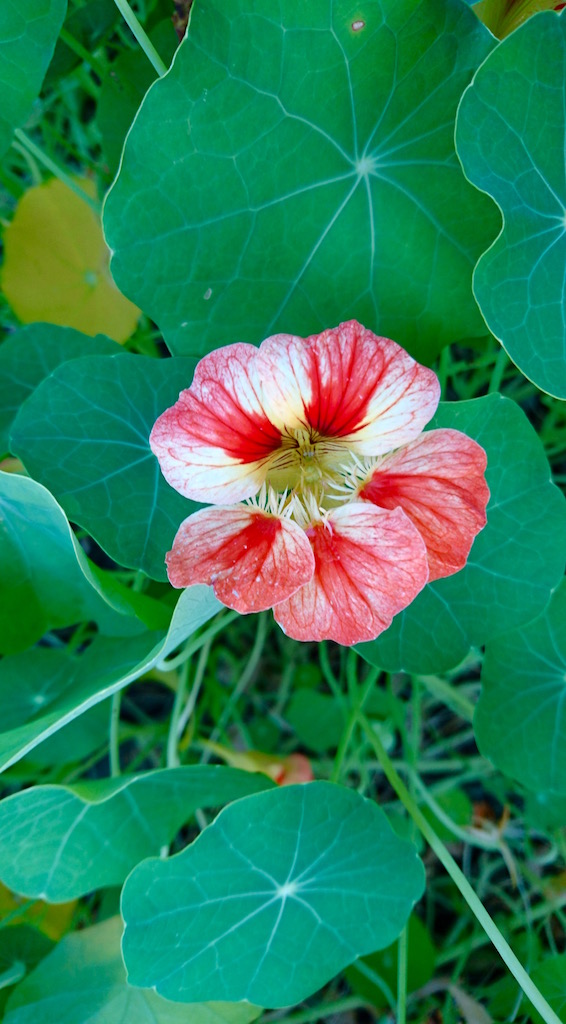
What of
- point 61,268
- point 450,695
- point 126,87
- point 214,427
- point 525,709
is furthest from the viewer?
point 450,695

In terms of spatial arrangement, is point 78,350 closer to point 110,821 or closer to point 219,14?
point 219,14

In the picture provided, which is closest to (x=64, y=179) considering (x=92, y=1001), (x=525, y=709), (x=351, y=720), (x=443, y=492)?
(x=443, y=492)

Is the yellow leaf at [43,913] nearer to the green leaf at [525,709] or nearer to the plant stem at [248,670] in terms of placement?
the plant stem at [248,670]

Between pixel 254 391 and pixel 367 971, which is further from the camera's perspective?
pixel 367 971

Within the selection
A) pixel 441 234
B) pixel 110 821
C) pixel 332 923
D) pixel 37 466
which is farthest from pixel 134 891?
pixel 441 234

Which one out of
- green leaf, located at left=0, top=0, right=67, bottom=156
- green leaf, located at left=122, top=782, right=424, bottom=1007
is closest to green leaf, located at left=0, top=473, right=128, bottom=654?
green leaf, located at left=122, top=782, right=424, bottom=1007

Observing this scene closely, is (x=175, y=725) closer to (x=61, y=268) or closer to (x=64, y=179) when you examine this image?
(x=61, y=268)
